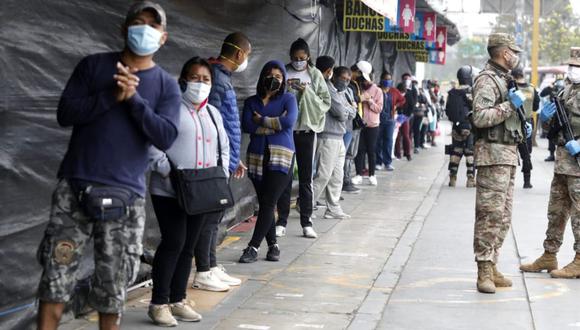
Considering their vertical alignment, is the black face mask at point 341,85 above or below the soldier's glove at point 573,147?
above

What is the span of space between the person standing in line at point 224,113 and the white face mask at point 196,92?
2.96ft

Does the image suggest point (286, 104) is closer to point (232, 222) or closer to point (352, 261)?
point (352, 261)

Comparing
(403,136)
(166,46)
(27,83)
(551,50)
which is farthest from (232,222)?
(551,50)

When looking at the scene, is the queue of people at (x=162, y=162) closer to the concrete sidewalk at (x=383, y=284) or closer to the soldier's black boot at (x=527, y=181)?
the concrete sidewalk at (x=383, y=284)

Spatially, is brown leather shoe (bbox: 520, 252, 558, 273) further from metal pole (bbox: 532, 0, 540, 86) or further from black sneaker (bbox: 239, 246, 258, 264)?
Result: metal pole (bbox: 532, 0, 540, 86)

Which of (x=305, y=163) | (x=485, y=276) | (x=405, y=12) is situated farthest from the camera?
(x=405, y=12)

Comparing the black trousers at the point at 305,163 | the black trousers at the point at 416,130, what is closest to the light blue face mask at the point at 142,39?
Answer: the black trousers at the point at 305,163

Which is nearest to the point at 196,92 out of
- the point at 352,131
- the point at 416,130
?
the point at 352,131

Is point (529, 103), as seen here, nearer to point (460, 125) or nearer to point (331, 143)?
point (331, 143)

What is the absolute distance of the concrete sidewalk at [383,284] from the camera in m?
6.84

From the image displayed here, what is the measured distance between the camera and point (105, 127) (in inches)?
187

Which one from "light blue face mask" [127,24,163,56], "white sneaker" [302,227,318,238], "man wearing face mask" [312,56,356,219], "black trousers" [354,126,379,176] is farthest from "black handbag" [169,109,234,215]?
"black trousers" [354,126,379,176]

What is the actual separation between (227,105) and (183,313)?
5.33 ft

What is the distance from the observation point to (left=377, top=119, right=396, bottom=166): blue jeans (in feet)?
61.6
